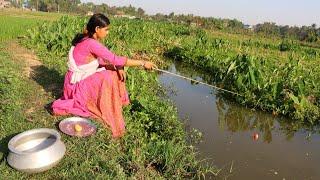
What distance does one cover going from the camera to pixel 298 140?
21.1ft

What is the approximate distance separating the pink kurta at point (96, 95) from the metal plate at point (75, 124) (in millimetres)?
218

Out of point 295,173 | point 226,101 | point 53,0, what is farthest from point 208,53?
point 53,0

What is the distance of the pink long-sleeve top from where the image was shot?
446 centimetres

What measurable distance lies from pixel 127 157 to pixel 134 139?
718mm

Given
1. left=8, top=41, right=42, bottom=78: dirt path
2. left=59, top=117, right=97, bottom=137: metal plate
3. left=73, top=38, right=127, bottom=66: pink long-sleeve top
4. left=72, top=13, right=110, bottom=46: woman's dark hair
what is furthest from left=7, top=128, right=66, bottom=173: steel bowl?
left=8, top=41, right=42, bottom=78: dirt path

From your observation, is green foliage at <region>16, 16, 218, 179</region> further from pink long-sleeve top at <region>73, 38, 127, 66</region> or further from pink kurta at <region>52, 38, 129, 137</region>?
pink long-sleeve top at <region>73, 38, 127, 66</region>

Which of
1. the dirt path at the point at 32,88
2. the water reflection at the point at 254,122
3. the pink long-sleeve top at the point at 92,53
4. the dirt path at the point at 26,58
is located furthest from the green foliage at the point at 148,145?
the water reflection at the point at 254,122

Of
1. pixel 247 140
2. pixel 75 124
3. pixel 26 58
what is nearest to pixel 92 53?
pixel 75 124

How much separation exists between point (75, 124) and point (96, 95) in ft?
1.51

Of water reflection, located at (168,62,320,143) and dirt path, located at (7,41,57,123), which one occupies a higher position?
dirt path, located at (7,41,57,123)

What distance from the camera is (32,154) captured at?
10.8 feet

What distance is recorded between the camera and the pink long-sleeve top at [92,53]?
4.46 meters

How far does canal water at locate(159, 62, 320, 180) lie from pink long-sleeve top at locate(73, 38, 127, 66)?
1.86 metres

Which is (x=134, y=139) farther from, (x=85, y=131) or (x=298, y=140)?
(x=298, y=140)
